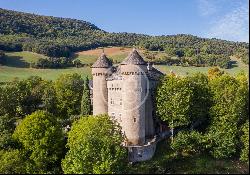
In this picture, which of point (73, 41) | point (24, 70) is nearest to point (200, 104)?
point (24, 70)

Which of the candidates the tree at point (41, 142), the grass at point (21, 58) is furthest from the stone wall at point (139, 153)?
the grass at point (21, 58)

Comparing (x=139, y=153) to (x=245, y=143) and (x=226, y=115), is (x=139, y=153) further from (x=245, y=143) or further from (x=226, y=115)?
(x=245, y=143)

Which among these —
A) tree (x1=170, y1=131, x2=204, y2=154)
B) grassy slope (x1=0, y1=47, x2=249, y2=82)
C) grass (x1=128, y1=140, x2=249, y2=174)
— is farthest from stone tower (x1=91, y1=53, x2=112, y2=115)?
grassy slope (x1=0, y1=47, x2=249, y2=82)

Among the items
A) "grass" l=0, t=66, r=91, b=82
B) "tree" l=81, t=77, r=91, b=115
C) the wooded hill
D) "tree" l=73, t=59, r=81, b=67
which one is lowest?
A: "tree" l=81, t=77, r=91, b=115

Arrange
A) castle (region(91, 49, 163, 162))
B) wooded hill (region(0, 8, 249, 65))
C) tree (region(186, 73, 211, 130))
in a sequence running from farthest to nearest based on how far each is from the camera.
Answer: wooded hill (region(0, 8, 249, 65)) < tree (region(186, 73, 211, 130)) < castle (region(91, 49, 163, 162))

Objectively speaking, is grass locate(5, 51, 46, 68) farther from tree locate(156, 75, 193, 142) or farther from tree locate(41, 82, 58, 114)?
tree locate(156, 75, 193, 142)

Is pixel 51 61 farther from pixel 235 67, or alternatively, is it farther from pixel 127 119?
pixel 127 119

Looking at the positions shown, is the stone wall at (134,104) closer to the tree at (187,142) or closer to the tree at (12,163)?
the tree at (187,142)
